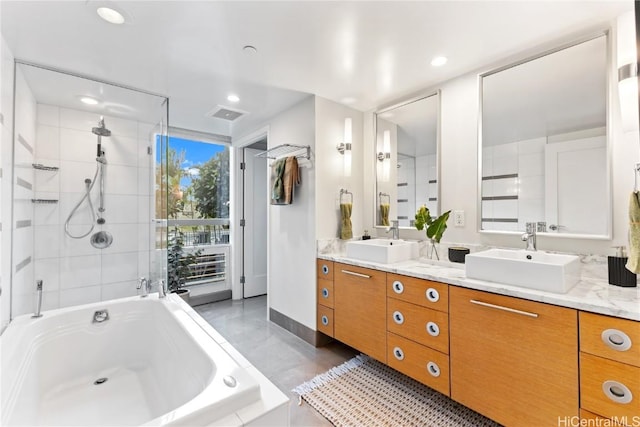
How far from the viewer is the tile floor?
1.81 m

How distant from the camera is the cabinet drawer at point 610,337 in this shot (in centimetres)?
106

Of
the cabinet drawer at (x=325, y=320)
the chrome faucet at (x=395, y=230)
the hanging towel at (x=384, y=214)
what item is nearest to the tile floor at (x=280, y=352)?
the cabinet drawer at (x=325, y=320)

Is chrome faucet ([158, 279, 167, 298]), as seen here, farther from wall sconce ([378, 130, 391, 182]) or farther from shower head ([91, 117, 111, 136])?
wall sconce ([378, 130, 391, 182])

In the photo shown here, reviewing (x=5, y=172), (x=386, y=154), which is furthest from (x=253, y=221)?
(x=5, y=172)

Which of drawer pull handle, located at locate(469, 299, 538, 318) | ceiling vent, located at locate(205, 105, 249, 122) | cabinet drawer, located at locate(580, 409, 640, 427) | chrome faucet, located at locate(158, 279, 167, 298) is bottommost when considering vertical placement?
cabinet drawer, located at locate(580, 409, 640, 427)

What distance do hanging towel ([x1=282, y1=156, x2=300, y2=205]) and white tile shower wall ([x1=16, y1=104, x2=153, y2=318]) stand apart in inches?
51.3

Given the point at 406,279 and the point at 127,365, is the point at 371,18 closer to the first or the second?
the point at 406,279

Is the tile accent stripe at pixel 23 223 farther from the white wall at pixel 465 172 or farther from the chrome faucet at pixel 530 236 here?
the chrome faucet at pixel 530 236

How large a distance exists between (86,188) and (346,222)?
2.36m

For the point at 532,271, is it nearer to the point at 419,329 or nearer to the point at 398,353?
the point at 419,329

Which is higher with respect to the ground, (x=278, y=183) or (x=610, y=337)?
(x=278, y=183)

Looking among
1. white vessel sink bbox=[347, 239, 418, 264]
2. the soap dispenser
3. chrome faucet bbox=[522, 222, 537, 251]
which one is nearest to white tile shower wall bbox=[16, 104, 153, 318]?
white vessel sink bbox=[347, 239, 418, 264]

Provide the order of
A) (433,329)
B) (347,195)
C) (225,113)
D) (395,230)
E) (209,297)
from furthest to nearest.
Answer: (209,297), (225,113), (347,195), (395,230), (433,329)

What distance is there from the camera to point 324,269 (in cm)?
246
